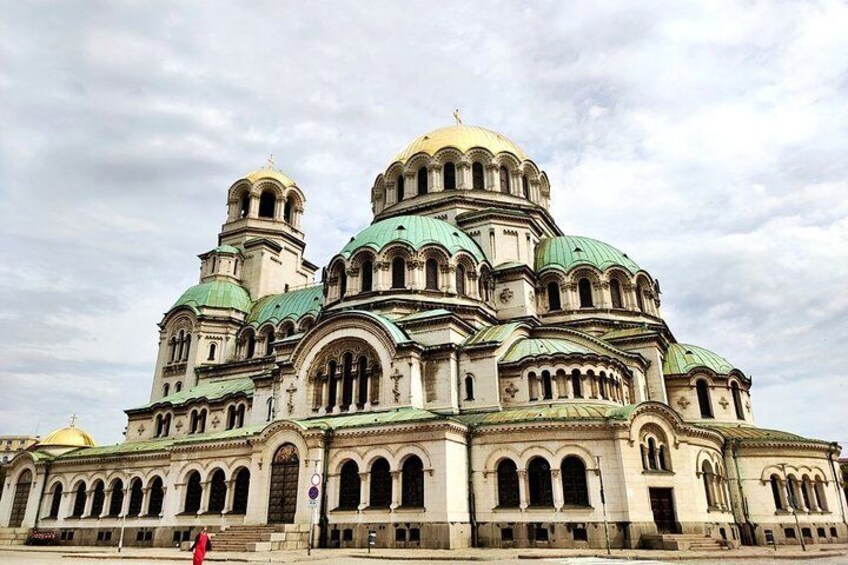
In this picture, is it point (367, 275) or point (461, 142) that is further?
point (461, 142)

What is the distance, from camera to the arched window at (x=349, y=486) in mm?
27875

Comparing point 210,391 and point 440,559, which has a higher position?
point 210,391

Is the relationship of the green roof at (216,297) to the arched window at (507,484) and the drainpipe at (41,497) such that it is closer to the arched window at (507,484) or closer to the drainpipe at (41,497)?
the drainpipe at (41,497)

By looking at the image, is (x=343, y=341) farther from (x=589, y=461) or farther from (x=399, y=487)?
(x=589, y=461)

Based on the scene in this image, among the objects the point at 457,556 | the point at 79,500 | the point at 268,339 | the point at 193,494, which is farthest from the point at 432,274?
the point at 79,500

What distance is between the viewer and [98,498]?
3659cm

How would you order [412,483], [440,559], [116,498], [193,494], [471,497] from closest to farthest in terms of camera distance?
[440,559] → [412,483] → [471,497] → [193,494] → [116,498]

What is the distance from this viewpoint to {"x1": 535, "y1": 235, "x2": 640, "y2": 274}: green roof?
40375mm

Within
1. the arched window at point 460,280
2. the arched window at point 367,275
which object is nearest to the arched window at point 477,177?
the arched window at point 460,280

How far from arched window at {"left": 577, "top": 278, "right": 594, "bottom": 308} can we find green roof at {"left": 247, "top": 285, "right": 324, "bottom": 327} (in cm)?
1758

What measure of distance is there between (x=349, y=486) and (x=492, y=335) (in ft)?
33.6

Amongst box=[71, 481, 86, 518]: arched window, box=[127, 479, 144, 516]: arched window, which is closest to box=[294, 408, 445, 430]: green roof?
box=[127, 479, 144, 516]: arched window

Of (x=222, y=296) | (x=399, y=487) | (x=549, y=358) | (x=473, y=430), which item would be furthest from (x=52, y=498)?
(x=549, y=358)

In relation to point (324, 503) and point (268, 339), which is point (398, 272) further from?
point (268, 339)
